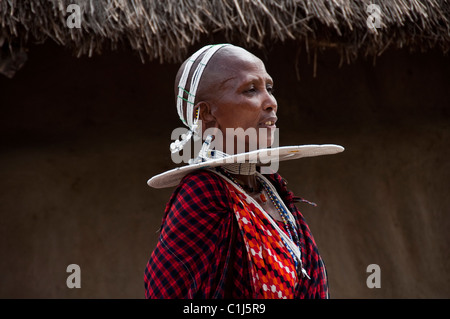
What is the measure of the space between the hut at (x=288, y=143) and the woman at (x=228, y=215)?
1.60 meters

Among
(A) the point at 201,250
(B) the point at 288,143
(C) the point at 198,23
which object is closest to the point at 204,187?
(A) the point at 201,250

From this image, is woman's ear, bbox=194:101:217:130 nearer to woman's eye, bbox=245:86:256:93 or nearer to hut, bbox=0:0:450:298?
woman's eye, bbox=245:86:256:93

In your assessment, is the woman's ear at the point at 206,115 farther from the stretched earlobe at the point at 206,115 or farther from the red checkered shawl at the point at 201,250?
the red checkered shawl at the point at 201,250

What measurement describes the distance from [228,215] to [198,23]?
1.81 meters

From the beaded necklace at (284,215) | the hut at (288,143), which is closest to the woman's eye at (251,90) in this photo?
the beaded necklace at (284,215)

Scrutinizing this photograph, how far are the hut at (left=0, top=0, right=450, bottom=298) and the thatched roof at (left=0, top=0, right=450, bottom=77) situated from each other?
0.05ft

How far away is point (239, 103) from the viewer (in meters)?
1.93

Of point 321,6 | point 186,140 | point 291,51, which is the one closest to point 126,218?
point 291,51

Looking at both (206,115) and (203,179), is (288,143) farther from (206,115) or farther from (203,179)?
(203,179)

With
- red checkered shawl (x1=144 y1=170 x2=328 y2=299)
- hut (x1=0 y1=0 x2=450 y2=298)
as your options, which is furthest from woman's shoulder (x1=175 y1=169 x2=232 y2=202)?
hut (x1=0 y1=0 x2=450 y2=298)

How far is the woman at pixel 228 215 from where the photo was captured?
179 centimetres

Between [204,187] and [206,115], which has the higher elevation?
[206,115]

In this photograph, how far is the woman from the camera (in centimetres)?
179

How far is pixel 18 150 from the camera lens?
418cm
